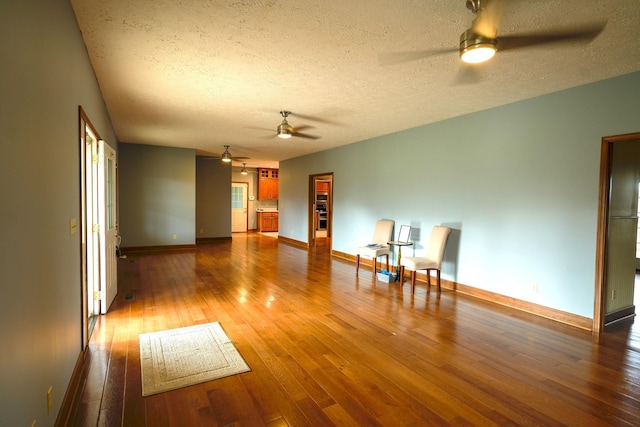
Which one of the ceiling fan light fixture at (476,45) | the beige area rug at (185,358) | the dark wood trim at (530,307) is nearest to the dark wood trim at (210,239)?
the beige area rug at (185,358)

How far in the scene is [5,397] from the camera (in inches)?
43.1

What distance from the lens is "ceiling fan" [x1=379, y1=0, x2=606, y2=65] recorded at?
198 cm

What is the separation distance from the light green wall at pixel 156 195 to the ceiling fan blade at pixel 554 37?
7.32 meters

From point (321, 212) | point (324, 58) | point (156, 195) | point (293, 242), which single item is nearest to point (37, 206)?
point (324, 58)

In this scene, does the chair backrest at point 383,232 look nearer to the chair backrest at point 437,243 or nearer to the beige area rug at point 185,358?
the chair backrest at point 437,243

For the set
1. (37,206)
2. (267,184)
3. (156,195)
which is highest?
(267,184)

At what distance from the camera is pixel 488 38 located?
198 cm

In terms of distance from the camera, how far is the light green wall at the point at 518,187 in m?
3.43

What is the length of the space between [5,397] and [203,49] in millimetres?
2586

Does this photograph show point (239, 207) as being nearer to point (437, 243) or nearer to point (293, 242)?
point (293, 242)

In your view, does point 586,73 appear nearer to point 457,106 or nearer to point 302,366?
point 457,106

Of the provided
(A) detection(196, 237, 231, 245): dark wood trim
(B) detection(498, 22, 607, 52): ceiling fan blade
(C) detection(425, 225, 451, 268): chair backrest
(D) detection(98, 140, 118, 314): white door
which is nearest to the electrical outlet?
(D) detection(98, 140, 118, 314): white door

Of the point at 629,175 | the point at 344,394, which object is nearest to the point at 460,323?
the point at 344,394

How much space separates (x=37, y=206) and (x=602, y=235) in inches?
180
